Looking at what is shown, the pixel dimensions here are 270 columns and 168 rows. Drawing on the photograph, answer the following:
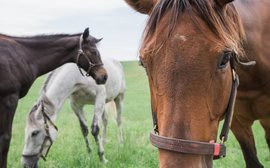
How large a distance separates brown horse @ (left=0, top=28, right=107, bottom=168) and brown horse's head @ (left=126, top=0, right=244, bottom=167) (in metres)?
4.40

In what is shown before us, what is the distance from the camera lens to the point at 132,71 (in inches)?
1453

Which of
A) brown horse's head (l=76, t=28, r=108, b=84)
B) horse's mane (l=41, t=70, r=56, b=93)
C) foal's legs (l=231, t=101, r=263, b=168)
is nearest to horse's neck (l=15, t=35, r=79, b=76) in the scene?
brown horse's head (l=76, t=28, r=108, b=84)

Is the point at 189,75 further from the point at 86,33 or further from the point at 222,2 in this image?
the point at 86,33

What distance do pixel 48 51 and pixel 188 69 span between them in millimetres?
5416

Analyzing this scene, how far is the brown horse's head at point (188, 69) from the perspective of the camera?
5.46 ft

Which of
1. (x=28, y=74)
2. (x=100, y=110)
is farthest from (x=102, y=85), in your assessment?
(x=28, y=74)

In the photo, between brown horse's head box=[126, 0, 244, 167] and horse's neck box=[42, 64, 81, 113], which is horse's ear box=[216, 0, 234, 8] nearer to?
brown horse's head box=[126, 0, 244, 167]

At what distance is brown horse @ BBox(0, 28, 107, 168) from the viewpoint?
5.73 meters

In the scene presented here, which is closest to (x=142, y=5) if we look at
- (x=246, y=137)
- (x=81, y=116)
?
(x=246, y=137)

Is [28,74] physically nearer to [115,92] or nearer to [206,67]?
[115,92]

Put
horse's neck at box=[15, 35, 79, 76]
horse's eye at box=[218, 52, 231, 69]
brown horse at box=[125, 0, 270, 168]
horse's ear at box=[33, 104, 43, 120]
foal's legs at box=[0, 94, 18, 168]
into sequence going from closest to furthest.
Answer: brown horse at box=[125, 0, 270, 168] < horse's eye at box=[218, 52, 231, 69] < foal's legs at box=[0, 94, 18, 168] < horse's ear at box=[33, 104, 43, 120] < horse's neck at box=[15, 35, 79, 76]

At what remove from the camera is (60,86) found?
7098 mm

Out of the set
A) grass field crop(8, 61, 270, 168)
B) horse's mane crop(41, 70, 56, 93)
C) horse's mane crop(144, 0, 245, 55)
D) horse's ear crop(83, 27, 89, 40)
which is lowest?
grass field crop(8, 61, 270, 168)

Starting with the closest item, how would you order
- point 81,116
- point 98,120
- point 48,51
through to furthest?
point 48,51
point 98,120
point 81,116
